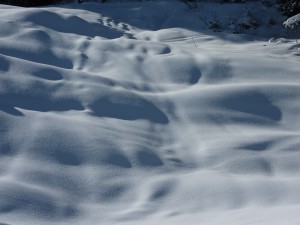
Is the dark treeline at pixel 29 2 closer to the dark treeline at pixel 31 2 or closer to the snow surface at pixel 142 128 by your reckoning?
the dark treeline at pixel 31 2

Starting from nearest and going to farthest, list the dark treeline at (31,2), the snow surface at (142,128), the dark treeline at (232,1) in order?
1. the snow surface at (142,128)
2. the dark treeline at (232,1)
3. the dark treeline at (31,2)

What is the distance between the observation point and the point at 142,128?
306cm

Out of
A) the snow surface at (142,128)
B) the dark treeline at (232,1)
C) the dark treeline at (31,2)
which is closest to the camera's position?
the snow surface at (142,128)

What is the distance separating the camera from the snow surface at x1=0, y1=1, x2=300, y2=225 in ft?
7.34

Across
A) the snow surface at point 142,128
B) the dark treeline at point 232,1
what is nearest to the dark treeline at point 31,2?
the dark treeline at point 232,1

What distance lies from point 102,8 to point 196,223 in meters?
4.88

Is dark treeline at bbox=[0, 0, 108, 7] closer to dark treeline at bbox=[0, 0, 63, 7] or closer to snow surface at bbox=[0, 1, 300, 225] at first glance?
dark treeline at bbox=[0, 0, 63, 7]

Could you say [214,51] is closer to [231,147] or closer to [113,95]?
[113,95]

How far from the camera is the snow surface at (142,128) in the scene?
224cm

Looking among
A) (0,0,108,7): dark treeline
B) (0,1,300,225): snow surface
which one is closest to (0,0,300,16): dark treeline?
(0,0,108,7): dark treeline

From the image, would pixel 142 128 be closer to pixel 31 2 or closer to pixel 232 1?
pixel 232 1

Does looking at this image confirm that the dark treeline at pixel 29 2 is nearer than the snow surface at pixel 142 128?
No

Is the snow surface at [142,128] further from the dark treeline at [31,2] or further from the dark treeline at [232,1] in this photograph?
the dark treeline at [31,2]

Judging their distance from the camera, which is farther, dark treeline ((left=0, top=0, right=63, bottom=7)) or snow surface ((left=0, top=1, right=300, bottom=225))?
dark treeline ((left=0, top=0, right=63, bottom=7))
